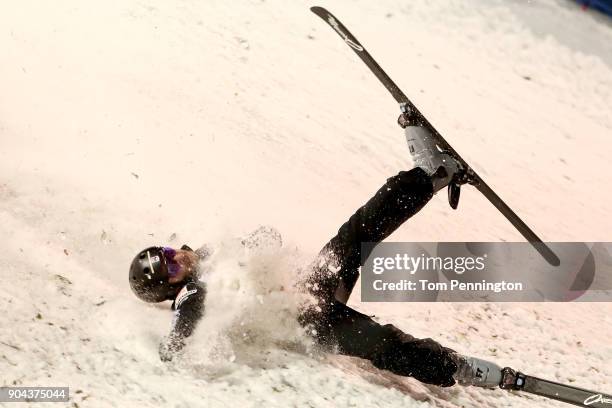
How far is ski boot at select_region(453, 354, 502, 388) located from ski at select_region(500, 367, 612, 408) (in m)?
0.05

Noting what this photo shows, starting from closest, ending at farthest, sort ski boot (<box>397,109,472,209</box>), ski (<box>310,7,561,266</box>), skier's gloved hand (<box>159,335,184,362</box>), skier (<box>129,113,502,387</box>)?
skier's gloved hand (<box>159,335,184,362</box>)
skier (<box>129,113,502,387</box>)
ski boot (<box>397,109,472,209</box>)
ski (<box>310,7,561,266</box>)

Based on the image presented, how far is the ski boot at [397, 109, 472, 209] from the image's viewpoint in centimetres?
406

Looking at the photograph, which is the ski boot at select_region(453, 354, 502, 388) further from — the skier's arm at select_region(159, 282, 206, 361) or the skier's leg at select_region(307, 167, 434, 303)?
the skier's arm at select_region(159, 282, 206, 361)

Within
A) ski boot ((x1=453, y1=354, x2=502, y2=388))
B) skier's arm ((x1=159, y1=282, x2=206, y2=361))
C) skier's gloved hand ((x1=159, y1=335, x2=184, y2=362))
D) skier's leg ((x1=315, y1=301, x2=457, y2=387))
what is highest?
ski boot ((x1=453, y1=354, x2=502, y2=388))

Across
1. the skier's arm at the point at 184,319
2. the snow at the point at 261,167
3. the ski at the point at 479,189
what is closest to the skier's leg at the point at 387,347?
the snow at the point at 261,167

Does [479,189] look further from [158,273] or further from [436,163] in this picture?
[158,273]

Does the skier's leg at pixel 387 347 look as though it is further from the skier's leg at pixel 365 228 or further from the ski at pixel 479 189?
the ski at pixel 479 189

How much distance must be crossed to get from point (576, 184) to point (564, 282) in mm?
1635

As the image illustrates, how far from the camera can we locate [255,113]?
7062mm

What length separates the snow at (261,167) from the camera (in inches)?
140

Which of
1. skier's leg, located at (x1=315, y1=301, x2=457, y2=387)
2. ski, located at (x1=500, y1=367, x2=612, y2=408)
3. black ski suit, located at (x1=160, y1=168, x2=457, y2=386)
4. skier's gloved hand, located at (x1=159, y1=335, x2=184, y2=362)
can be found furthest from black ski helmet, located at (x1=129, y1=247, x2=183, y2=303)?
ski, located at (x1=500, y1=367, x2=612, y2=408)

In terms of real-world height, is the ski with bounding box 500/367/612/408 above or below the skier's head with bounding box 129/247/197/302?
above

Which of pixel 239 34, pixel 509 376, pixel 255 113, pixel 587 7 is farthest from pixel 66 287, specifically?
pixel 587 7

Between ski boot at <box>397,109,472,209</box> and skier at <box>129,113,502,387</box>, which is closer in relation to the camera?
skier at <box>129,113,502,387</box>
